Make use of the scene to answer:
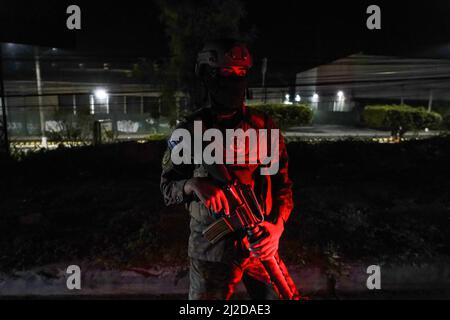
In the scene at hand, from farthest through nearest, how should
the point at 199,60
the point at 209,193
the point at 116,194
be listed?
the point at 116,194
the point at 199,60
the point at 209,193

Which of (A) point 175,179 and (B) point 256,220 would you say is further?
(A) point 175,179

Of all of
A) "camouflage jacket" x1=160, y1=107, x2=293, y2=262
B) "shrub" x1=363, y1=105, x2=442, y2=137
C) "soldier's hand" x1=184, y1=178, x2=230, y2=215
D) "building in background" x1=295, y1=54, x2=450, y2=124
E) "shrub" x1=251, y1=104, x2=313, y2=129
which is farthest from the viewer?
"building in background" x1=295, y1=54, x2=450, y2=124

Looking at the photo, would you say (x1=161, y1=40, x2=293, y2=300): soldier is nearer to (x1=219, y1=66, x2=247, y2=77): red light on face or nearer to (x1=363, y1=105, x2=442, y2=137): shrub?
(x1=219, y1=66, x2=247, y2=77): red light on face

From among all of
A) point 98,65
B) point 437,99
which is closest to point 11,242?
point 98,65

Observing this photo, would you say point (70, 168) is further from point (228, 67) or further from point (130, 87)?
point (130, 87)

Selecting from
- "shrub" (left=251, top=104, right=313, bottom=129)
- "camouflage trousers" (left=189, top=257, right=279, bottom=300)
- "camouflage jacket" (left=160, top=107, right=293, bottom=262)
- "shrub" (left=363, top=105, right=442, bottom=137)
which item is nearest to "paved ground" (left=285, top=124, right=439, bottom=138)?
"shrub" (left=363, top=105, right=442, bottom=137)

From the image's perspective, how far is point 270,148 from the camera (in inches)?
92.7

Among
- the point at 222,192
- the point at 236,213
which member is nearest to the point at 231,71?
the point at 222,192

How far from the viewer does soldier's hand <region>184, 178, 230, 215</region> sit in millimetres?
2098

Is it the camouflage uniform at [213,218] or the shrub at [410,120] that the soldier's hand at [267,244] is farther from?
the shrub at [410,120]

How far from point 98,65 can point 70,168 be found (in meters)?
17.2

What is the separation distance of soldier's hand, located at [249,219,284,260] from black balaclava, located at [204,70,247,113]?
2.29ft

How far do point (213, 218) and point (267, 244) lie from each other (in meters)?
0.34

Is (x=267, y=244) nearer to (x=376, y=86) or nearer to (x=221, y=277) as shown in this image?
(x=221, y=277)
